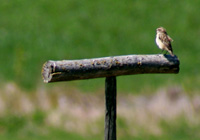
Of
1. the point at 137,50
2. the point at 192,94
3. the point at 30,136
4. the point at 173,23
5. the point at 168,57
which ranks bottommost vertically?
the point at 168,57

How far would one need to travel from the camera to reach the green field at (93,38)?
1861 centimetres

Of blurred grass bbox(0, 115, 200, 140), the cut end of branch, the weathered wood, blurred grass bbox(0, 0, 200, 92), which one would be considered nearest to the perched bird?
the weathered wood

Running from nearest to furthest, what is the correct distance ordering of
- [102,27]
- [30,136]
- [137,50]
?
1. [30,136]
2. [137,50]
3. [102,27]

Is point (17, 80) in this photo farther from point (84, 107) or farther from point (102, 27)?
point (102, 27)

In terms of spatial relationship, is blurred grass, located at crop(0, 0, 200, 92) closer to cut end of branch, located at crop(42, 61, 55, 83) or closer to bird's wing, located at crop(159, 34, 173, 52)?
bird's wing, located at crop(159, 34, 173, 52)

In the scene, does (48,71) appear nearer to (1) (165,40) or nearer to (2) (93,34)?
(1) (165,40)

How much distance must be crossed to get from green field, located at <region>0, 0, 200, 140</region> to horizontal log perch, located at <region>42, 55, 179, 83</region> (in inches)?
351

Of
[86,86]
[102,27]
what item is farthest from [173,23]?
[86,86]

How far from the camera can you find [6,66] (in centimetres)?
1988

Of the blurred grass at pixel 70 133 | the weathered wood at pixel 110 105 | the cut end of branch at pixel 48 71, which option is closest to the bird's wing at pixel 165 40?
the weathered wood at pixel 110 105

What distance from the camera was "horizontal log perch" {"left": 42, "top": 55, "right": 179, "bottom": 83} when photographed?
7367 mm

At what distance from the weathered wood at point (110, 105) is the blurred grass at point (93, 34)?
10.6 meters

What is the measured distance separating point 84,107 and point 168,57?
9.26 meters

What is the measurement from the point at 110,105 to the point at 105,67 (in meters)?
0.44
